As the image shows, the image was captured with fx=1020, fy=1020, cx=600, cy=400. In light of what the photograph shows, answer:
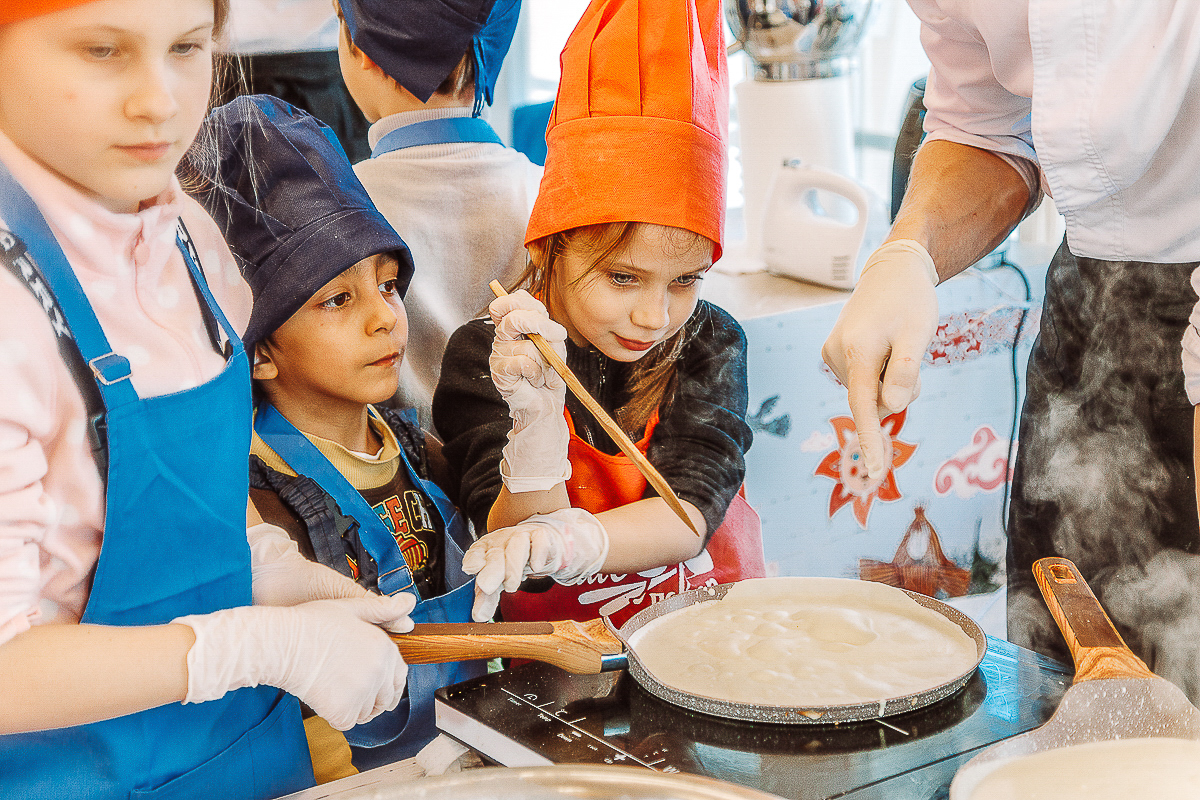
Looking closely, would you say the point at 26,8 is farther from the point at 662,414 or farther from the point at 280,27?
the point at 662,414

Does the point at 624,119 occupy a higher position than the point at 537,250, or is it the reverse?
the point at 624,119

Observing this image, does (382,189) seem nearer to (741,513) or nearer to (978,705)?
(741,513)

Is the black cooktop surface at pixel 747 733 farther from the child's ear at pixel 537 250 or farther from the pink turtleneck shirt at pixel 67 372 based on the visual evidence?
the child's ear at pixel 537 250

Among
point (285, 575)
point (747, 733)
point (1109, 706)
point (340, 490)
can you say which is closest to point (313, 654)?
point (285, 575)

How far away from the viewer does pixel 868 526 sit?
74.4 inches

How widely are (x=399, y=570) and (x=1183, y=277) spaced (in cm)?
114

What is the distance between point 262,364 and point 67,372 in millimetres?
296

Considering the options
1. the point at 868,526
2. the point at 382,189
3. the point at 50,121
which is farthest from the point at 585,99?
the point at 868,526

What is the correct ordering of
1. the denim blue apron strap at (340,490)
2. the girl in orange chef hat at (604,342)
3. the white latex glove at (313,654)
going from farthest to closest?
1. the girl in orange chef hat at (604,342)
2. the denim blue apron strap at (340,490)
3. the white latex glove at (313,654)

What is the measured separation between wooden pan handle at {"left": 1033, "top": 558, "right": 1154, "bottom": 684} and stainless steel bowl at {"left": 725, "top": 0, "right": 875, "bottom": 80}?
977 mm

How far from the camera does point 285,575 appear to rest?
3.95 ft

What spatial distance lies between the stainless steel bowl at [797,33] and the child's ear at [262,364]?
3.21 feet

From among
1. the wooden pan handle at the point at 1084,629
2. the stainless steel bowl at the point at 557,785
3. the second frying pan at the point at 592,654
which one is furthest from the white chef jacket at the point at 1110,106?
the stainless steel bowl at the point at 557,785

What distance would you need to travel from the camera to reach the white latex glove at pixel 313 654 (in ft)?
3.39
